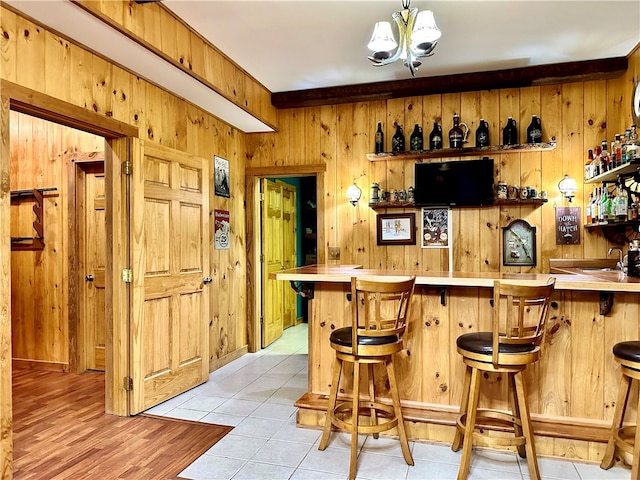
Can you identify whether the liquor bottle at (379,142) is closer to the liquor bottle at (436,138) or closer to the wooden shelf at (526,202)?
the liquor bottle at (436,138)

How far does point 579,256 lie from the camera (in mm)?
4074

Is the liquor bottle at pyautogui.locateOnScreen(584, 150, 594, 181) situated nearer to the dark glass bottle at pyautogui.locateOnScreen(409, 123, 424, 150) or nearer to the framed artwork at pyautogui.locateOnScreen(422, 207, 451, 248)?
the framed artwork at pyautogui.locateOnScreen(422, 207, 451, 248)

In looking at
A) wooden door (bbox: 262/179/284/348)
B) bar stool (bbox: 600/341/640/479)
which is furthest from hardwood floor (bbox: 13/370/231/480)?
bar stool (bbox: 600/341/640/479)

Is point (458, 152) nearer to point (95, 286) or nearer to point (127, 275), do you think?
point (127, 275)

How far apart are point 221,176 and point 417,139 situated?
208 centimetres

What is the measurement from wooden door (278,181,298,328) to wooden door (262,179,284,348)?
17 centimetres

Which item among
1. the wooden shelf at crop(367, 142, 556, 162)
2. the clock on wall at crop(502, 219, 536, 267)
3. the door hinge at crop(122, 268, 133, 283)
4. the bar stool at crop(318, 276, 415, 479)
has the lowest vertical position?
the bar stool at crop(318, 276, 415, 479)

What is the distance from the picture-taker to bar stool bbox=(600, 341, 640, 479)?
212 centimetres

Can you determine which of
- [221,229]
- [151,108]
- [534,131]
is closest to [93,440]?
[221,229]

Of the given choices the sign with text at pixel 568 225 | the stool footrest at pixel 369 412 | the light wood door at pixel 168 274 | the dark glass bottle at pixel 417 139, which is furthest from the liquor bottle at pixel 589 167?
the light wood door at pixel 168 274

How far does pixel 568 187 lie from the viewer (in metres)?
3.96

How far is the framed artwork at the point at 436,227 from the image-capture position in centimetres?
436

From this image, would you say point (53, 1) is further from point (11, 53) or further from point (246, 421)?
point (246, 421)

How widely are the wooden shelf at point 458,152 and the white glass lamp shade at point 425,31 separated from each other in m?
1.77
